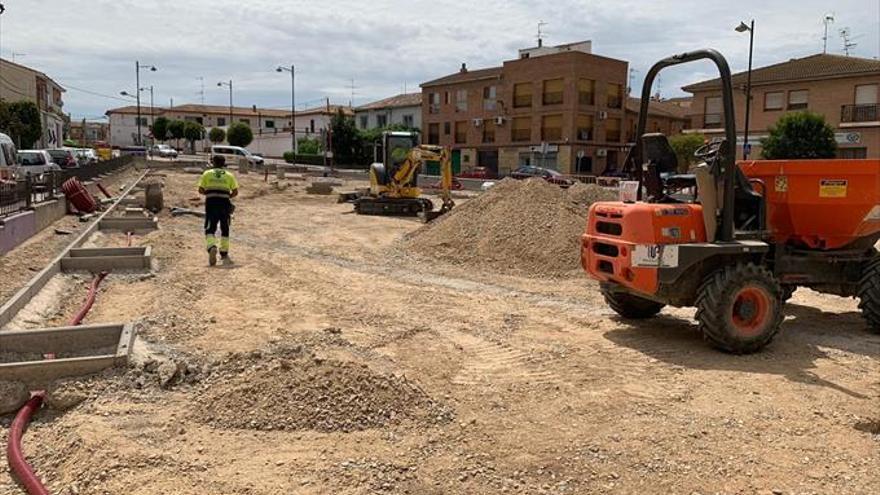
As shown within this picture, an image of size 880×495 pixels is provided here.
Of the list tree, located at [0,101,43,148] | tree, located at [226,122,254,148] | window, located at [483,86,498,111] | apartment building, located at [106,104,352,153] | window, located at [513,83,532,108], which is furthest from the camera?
apartment building, located at [106,104,352,153]

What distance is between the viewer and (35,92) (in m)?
67.3

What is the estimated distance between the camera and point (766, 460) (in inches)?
173

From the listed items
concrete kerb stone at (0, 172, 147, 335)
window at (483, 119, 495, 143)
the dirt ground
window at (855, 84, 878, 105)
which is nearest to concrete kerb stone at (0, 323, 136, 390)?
the dirt ground

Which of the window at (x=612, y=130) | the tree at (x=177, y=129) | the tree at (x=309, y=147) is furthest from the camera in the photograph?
the tree at (x=177, y=129)

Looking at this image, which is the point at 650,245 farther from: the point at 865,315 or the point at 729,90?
the point at 865,315

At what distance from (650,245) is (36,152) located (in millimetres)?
27474

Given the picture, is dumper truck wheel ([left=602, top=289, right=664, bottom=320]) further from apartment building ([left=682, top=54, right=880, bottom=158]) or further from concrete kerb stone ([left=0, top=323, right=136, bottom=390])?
apartment building ([left=682, top=54, right=880, bottom=158])

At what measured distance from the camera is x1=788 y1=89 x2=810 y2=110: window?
40906 mm

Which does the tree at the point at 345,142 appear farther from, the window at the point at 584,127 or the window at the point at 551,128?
the window at the point at 584,127

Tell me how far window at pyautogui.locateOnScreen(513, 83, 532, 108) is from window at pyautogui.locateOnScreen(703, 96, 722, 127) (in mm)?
14109

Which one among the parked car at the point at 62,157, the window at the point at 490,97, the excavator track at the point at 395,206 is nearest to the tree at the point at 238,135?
the window at the point at 490,97

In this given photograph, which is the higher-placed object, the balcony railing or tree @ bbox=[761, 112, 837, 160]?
the balcony railing

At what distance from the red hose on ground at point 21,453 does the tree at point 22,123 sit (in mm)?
48409

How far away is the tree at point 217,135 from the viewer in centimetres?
8656
